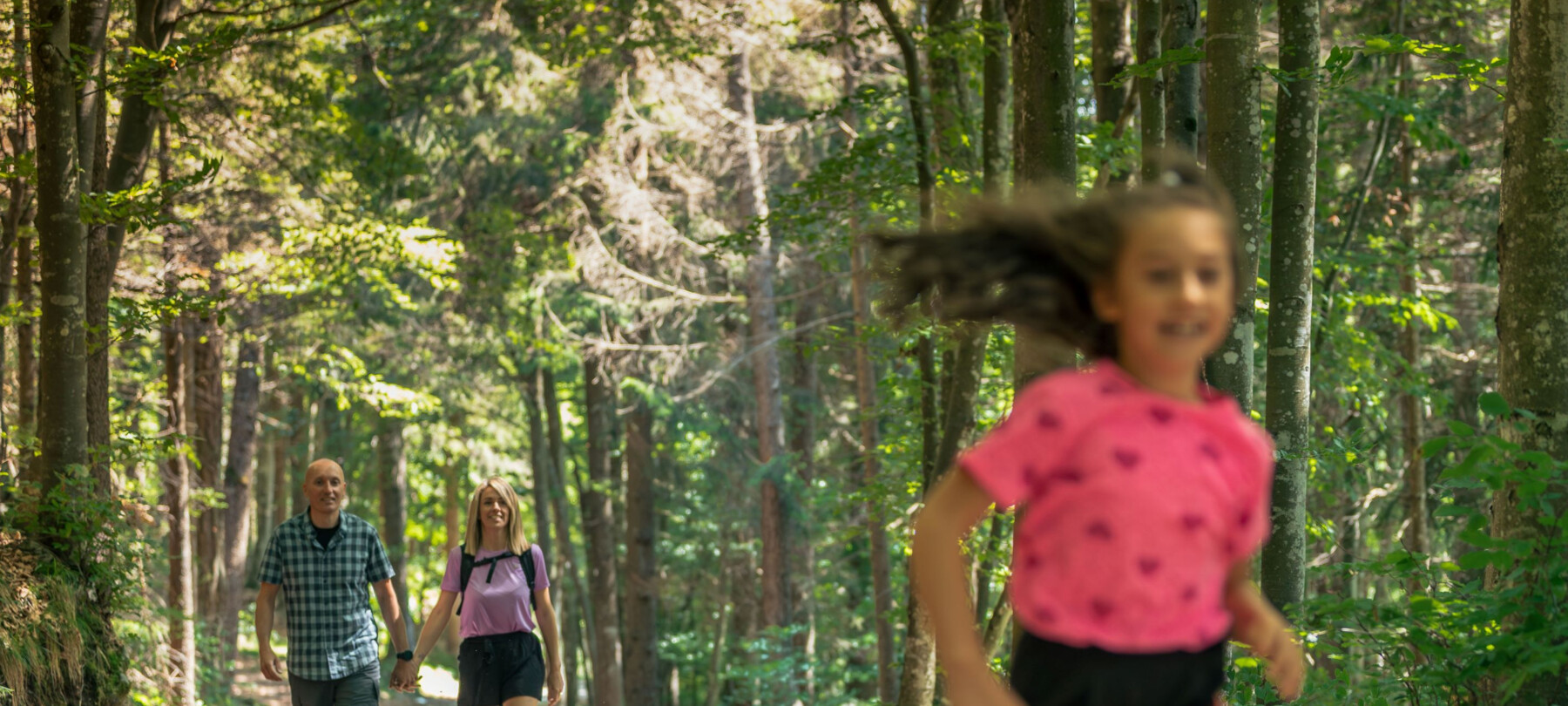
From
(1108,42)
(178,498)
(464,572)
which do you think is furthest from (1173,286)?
(178,498)

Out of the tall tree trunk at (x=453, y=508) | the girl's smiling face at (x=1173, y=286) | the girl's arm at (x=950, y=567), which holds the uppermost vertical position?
the girl's smiling face at (x=1173, y=286)

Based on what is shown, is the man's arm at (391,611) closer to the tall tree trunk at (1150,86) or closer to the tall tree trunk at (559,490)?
the tall tree trunk at (1150,86)

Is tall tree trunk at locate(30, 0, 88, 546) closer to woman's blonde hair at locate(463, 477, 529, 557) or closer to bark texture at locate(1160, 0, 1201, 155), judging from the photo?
woman's blonde hair at locate(463, 477, 529, 557)

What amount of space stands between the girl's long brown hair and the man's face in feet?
16.8

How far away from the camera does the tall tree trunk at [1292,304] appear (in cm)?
656

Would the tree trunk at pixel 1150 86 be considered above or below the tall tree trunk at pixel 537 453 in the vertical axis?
above

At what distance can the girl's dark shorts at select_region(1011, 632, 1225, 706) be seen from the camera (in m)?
2.42

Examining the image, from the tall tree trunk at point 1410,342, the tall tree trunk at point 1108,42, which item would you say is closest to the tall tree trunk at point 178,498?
the tall tree trunk at point 1108,42

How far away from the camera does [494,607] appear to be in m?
7.45

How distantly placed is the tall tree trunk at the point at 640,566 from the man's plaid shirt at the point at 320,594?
15.9 meters

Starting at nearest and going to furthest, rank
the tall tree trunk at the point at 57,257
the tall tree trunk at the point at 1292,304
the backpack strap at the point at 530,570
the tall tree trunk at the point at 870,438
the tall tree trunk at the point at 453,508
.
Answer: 1. the tall tree trunk at the point at 1292,304
2. the backpack strap at the point at 530,570
3. the tall tree trunk at the point at 57,257
4. the tall tree trunk at the point at 870,438
5. the tall tree trunk at the point at 453,508

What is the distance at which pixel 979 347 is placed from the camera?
999 centimetres

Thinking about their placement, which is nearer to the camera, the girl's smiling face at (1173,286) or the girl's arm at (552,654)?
the girl's smiling face at (1173,286)

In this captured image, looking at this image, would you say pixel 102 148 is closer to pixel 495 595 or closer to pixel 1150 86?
pixel 495 595
